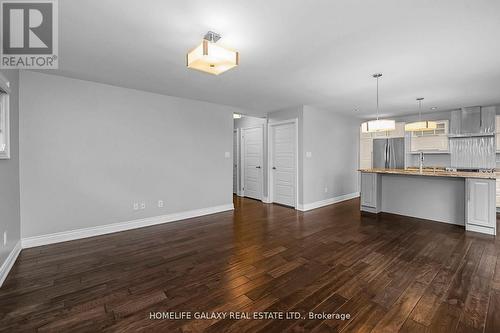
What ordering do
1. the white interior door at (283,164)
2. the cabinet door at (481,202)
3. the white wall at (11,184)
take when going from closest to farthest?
the white wall at (11,184), the cabinet door at (481,202), the white interior door at (283,164)

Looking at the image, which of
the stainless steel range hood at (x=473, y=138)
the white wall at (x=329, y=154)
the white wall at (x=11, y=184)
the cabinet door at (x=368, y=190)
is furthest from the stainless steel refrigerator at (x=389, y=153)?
the white wall at (x=11, y=184)

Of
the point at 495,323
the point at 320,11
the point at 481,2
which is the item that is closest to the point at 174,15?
the point at 320,11

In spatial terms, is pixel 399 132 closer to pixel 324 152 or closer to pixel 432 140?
pixel 432 140

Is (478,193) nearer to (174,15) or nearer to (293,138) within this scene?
(293,138)

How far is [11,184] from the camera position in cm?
270

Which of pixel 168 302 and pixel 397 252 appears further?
pixel 397 252

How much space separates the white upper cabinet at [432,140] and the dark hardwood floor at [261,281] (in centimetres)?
284

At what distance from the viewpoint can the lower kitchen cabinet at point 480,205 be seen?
3621 millimetres

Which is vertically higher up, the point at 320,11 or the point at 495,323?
the point at 320,11

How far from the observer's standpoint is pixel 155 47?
2.52 meters

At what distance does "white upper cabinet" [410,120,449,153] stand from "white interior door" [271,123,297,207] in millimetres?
3455

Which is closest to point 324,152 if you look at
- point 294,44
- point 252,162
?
point 252,162

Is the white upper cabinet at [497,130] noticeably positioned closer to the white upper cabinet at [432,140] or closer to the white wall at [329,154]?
the white upper cabinet at [432,140]

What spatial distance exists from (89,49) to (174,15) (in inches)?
50.9
